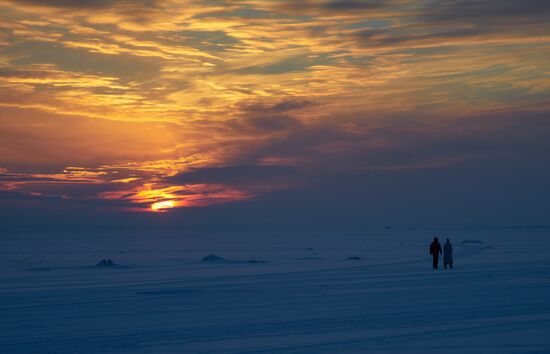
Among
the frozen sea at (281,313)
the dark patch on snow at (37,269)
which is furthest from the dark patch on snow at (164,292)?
the dark patch on snow at (37,269)

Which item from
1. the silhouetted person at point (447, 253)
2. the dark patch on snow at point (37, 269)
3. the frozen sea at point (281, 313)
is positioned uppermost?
the silhouetted person at point (447, 253)

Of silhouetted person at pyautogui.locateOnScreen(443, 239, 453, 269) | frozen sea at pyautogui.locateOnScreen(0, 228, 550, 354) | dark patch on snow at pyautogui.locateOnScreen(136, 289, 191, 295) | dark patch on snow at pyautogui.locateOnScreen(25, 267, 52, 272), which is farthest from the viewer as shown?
dark patch on snow at pyautogui.locateOnScreen(25, 267, 52, 272)

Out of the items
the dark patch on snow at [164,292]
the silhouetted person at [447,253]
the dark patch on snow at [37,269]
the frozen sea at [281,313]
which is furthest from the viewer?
the dark patch on snow at [37,269]

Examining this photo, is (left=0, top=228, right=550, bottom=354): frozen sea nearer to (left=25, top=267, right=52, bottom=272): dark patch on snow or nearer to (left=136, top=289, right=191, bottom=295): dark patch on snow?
(left=136, top=289, right=191, bottom=295): dark patch on snow

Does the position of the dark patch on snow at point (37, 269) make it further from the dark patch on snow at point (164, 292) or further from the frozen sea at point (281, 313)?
the dark patch on snow at point (164, 292)

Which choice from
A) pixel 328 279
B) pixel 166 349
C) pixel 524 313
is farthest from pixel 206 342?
pixel 328 279

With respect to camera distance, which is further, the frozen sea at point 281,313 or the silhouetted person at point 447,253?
the silhouetted person at point 447,253

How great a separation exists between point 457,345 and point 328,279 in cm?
1310

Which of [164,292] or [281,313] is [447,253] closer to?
[164,292]

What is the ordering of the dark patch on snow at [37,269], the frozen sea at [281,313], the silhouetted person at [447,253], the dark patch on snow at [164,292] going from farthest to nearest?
the dark patch on snow at [37,269]
the silhouetted person at [447,253]
the dark patch on snow at [164,292]
the frozen sea at [281,313]

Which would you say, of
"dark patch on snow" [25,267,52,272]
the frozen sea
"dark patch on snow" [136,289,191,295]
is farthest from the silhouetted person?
"dark patch on snow" [25,267,52,272]

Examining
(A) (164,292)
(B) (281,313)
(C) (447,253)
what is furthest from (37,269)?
(B) (281,313)

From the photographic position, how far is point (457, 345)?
1121cm

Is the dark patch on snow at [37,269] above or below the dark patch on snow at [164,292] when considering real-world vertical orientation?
above
